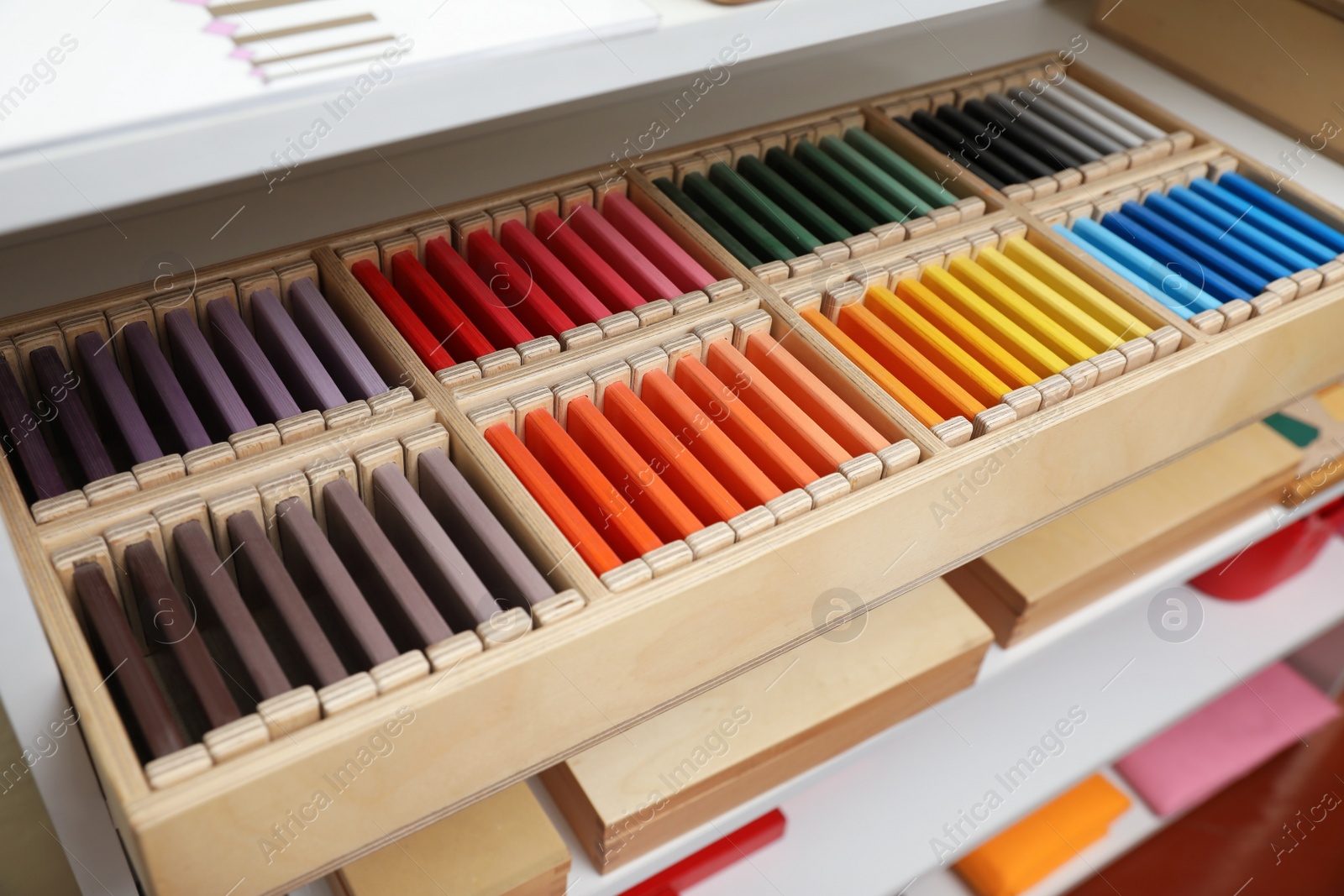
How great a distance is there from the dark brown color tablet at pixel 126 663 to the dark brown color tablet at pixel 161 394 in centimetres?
14

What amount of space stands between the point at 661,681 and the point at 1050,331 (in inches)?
Result: 21.8

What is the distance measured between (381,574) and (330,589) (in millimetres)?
39

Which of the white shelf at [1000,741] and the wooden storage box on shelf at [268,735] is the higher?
the wooden storage box on shelf at [268,735]

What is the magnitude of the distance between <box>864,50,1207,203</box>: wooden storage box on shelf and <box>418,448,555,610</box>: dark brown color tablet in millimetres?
724

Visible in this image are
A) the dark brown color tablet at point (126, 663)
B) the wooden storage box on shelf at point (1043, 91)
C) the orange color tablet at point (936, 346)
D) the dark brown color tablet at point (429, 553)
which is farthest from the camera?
the wooden storage box on shelf at point (1043, 91)

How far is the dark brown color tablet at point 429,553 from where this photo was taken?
2.72 feet

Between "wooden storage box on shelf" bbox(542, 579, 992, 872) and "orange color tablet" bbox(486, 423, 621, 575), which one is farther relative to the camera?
"wooden storage box on shelf" bbox(542, 579, 992, 872)

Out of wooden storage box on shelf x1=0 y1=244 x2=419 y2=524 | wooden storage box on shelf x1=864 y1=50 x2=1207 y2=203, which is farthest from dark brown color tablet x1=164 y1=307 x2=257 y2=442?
wooden storage box on shelf x1=864 y1=50 x2=1207 y2=203

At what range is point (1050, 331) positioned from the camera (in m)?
1.11

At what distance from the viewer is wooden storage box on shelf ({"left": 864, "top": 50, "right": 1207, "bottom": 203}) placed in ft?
4.18

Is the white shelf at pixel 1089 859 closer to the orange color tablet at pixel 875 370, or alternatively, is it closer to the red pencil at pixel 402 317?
the orange color tablet at pixel 875 370

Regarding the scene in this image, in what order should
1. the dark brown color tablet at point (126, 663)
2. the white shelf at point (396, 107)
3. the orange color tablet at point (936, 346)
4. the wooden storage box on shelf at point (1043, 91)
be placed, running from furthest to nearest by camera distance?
the wooden storage box on shelf at point (1043, 91) → the orange color tablet at point (936, 346) → the dark brown color tablet at point (126, 663) → the white shelf at point (396, 107)

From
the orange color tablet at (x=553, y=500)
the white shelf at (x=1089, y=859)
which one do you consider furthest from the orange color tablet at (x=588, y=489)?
the white shelf at (x=1089, y=859)

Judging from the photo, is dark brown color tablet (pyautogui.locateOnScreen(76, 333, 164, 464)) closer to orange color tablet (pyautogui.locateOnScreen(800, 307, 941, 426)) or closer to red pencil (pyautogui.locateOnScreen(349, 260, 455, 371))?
red pencil (pyautogui.locateOnScreen(349, 260, 455, 371))
